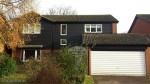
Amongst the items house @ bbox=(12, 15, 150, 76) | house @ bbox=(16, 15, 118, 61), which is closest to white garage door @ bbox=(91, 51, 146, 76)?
house @ bbox=(12, 15, 150, 76)

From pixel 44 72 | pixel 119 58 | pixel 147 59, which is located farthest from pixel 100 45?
pixel 44 72

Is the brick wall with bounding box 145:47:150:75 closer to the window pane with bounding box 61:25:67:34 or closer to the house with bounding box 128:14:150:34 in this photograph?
the house with bounding box 128:14:150:34

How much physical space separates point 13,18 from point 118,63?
11.4m

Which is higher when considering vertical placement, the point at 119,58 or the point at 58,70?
the point at 119,58

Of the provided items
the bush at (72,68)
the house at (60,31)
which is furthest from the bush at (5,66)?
the house at (60,31)

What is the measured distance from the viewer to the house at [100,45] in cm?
2330

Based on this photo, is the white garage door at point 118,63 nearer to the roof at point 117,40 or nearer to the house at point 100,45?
the house at point 100,45

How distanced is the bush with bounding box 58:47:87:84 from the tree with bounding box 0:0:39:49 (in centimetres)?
586

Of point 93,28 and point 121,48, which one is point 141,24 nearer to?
point 93,28

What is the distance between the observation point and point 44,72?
15.1 meters

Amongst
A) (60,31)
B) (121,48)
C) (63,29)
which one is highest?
(63,29)

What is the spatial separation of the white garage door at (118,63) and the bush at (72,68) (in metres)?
6.24

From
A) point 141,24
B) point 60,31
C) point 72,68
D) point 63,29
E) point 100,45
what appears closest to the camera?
point 72,68

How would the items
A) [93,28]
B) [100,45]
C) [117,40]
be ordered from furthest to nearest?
[93,28] → [117,40] → [100,45]
